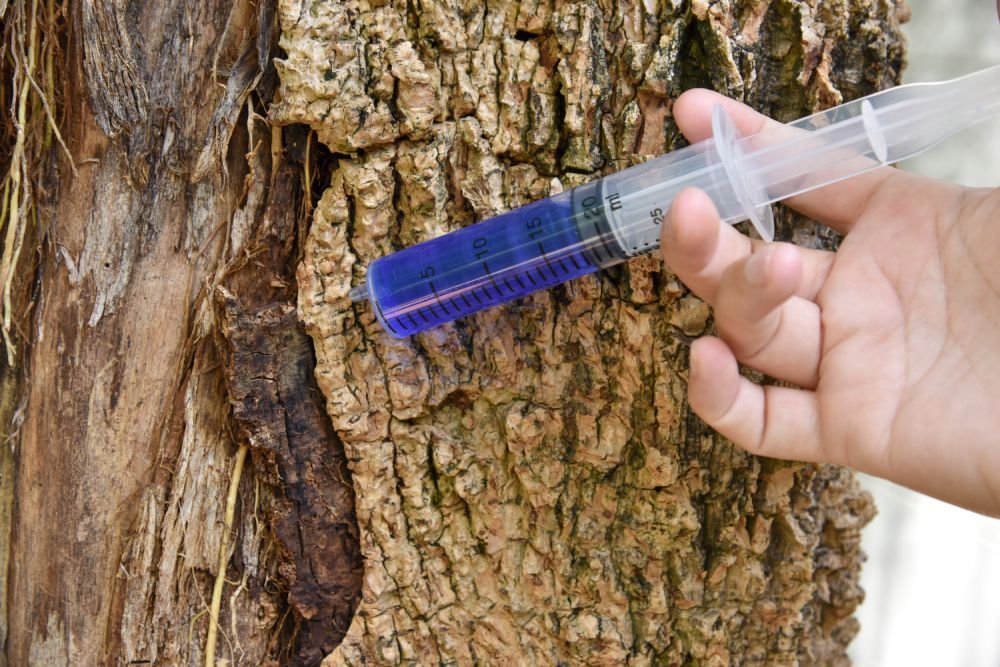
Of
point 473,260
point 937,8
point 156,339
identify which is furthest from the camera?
point 937,8

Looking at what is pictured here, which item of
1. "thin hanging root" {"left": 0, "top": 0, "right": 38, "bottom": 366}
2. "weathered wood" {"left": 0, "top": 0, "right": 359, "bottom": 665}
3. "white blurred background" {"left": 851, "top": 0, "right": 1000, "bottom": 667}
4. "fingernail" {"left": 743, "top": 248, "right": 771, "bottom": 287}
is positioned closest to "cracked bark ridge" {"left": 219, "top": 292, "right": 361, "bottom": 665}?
"weathered wood" {"left": 0, "top": 0, "right": 359, "bottom": 665}

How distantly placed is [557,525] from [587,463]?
15 cm

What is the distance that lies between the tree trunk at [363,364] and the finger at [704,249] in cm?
13

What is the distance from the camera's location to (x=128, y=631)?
58.4 inches

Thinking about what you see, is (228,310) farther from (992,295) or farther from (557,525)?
(992,295)

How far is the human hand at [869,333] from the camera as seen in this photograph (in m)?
1.13

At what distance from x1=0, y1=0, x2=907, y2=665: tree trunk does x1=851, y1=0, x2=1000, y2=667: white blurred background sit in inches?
43.1

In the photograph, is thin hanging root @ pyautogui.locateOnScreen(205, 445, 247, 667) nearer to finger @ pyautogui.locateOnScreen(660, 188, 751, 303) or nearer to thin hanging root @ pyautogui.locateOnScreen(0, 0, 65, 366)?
thin hanging root @ pyautogui.locateOnScreen(0, 0, 65, 366)

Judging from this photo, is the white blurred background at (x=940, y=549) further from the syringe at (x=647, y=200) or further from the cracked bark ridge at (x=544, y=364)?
the syringe at (x=647, y=200)

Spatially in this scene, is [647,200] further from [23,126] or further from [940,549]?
[940,549]

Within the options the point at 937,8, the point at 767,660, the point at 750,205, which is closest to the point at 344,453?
the point at 750,205

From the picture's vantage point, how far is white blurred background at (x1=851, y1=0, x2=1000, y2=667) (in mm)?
2402

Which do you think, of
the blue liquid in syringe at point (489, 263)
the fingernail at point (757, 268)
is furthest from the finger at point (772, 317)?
the blue liquid in syringe at point (489, 263)

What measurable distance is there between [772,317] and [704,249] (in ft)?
0.67
